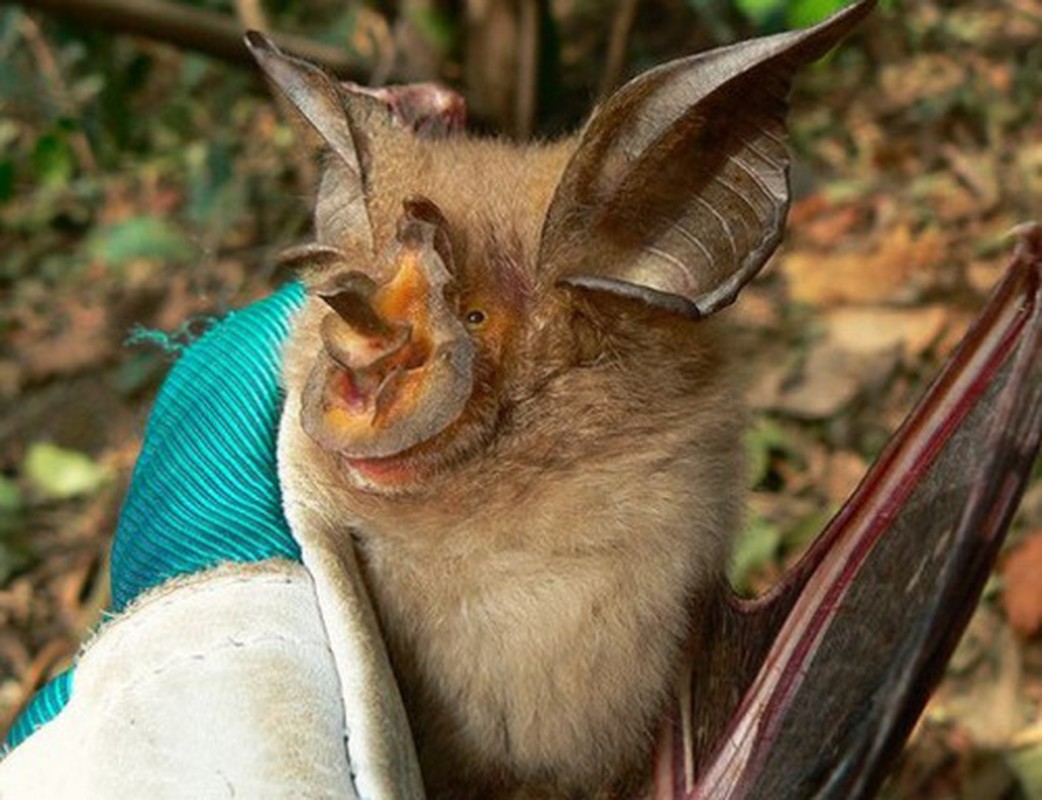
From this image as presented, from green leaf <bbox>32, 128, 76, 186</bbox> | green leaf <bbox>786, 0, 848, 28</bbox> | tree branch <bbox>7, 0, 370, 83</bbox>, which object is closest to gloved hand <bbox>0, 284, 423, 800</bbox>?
green leaf <bbox>786, 0, 848, 28</bbox>

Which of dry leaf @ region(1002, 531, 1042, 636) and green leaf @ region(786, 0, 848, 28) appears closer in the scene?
green leaf @ region(786, 0, 848, 28)

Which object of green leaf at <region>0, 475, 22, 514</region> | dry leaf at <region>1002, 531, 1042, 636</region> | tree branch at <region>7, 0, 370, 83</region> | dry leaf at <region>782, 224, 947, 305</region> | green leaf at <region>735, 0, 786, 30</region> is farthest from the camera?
dry leaf at <region>782, 224, 947, 305</region>

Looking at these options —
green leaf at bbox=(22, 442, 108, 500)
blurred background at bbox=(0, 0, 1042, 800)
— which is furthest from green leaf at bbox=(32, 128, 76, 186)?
green leaf at bbox=(22, 442, 108, 500)

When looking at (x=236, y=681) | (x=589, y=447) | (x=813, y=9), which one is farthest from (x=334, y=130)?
(x=813, y=9)

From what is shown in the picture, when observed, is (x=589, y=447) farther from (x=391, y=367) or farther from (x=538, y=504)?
(x=391, y=367)

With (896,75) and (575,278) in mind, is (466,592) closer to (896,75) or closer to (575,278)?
(575,278)

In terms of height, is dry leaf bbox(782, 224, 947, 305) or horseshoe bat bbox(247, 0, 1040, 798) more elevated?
horseshoe bat bbox(247, 0, 1040, 798)

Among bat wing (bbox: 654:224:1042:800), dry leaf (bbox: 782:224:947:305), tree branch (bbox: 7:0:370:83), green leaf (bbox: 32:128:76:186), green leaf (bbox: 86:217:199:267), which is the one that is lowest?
green leaf (bbox: 86:217:199:267)

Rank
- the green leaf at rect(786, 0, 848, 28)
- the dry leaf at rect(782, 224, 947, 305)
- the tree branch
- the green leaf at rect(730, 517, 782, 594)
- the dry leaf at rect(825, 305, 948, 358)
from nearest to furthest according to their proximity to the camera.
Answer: the green leaf at rect(786, 0, 848, 28)
the green leaf at rect(730, 517, 782, 594)
the tree branch
the dry leaf at rect(825, 305, 948, 358)
the dry leaf at rect(782, 224, 947, 305)

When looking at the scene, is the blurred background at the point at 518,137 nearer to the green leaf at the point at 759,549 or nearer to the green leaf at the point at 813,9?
the green leaf at the point at 759,549

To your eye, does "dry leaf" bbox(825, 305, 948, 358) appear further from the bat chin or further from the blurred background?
the bat chin
